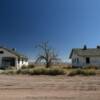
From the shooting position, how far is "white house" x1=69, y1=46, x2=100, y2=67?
53906 millimetres

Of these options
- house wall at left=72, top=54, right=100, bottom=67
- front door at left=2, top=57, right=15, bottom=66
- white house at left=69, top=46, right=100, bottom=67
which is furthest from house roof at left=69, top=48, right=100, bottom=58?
front door at left=2, top=57, right=15, bottom=66

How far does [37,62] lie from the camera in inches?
2355

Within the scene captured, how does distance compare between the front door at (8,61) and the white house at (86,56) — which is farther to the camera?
the white house at (86,56)

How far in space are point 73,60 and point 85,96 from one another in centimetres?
4466

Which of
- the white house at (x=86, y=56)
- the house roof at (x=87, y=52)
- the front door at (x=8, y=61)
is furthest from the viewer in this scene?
the house roof at (x=87, y=52)

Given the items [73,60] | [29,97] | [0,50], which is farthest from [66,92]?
[73,60]

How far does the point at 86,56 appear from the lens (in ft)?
177

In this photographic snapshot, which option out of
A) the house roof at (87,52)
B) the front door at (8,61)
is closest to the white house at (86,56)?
the house roof at (87,52)

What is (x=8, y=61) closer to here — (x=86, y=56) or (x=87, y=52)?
(x=86, y=56)

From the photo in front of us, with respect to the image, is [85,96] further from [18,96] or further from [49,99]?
[18,96]

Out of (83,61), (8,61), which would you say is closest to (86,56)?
(83,61)

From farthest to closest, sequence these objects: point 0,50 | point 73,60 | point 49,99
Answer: point 73,60, point 0,50, point 49,99

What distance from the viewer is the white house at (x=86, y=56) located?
5391 cm

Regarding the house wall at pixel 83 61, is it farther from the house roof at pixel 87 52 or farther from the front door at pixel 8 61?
the front door at pixel 8 61
